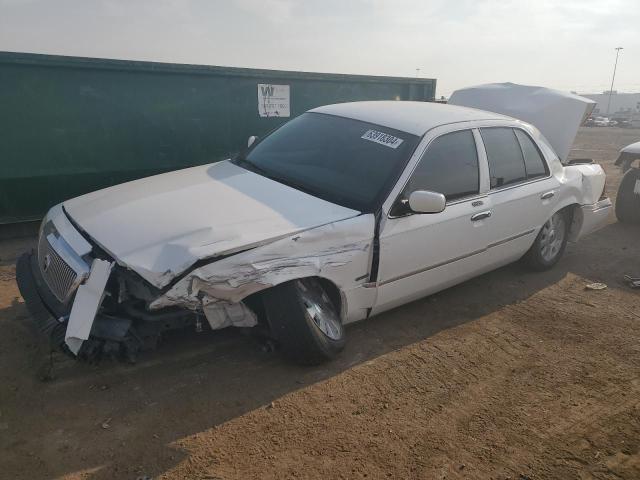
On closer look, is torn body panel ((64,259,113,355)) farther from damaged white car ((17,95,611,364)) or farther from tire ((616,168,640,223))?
tire ((616,168,640,223))

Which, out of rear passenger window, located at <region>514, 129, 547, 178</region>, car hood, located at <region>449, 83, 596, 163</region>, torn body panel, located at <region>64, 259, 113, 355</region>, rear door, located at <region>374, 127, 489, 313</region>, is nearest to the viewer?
torn body panel, located at <region>64, 259, 113, 355</region>

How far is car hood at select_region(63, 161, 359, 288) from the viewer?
2.73 metres

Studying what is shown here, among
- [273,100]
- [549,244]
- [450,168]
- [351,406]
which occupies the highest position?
[273,100]

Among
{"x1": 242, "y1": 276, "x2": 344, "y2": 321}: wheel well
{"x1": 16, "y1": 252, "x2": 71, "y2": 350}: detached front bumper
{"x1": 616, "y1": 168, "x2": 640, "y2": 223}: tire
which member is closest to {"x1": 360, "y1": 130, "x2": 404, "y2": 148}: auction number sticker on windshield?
{"x1": 242, "y1": 276, "x2": 344, "y2": 321}: wheel well

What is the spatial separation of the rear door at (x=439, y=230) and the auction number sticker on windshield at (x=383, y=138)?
23cm

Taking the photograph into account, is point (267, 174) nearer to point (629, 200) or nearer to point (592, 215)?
point (592, 215)

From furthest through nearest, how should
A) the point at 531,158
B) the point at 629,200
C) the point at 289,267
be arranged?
the point at 629,200 < the point at 531,158 < the point at 289,267

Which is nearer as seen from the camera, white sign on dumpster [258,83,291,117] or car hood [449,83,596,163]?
car hood [449,83,596,163]

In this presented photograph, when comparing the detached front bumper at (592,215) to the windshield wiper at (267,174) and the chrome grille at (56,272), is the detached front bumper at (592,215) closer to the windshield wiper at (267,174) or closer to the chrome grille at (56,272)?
the windshield wiper at (267,174)

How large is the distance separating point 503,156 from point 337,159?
1.53 m

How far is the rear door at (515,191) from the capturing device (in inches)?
167

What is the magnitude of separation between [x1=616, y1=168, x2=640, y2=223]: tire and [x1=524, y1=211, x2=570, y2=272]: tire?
8.64 ft

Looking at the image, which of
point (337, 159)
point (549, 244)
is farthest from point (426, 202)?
point (549, 244)

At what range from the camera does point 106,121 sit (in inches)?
234
